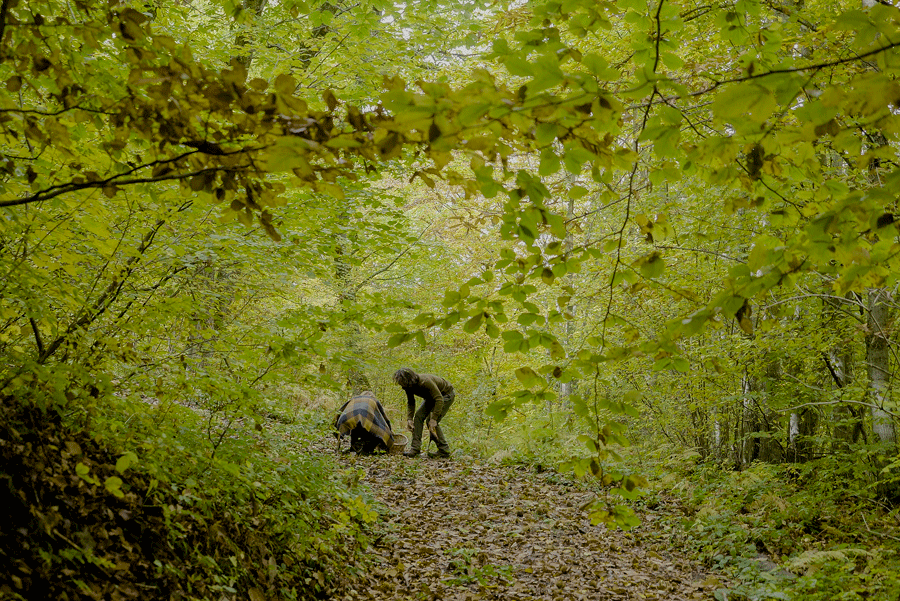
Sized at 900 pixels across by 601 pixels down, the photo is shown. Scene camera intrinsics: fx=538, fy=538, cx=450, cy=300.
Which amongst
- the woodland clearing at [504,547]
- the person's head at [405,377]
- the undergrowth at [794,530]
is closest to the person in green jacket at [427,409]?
the person's head at [405,377]

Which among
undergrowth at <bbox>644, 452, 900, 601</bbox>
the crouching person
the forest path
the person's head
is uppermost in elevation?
the person's head

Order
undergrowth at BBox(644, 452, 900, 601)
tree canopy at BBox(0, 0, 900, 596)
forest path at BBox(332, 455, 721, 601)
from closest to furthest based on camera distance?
tree canopy at BBox(0, 0, 900, 596), undergrowth at BBox(644, 452, 900, 601), forest path at BBox(332, 455, 721, 601)

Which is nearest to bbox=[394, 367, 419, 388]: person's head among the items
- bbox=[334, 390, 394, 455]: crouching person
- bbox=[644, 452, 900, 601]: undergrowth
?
bbox=[334, 390, 394, 455]: crouching person

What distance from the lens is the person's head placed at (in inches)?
370

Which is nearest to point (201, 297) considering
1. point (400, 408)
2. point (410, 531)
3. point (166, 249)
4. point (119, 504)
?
point (166, 249)

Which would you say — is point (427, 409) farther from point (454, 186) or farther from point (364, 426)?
point (454, 186)

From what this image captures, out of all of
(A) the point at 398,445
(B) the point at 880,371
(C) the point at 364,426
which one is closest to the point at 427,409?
(A) the point at 398,445

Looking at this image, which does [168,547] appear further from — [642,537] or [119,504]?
[642,537]

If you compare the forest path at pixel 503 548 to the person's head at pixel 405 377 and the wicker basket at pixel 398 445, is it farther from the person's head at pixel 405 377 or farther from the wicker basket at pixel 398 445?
the person's head at pixel 405 377

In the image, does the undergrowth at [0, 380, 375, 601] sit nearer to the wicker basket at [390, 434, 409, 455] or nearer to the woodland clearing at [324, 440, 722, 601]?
the woodland clearing at [324, 440, 722, 601]

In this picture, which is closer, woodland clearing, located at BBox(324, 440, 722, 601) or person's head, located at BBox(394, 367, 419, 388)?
woodland clearing, located at BBox(324, 440, 722, 601)

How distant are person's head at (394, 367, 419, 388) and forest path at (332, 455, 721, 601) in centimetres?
140

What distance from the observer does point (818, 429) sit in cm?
811

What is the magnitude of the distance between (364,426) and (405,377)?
3.61 feet
